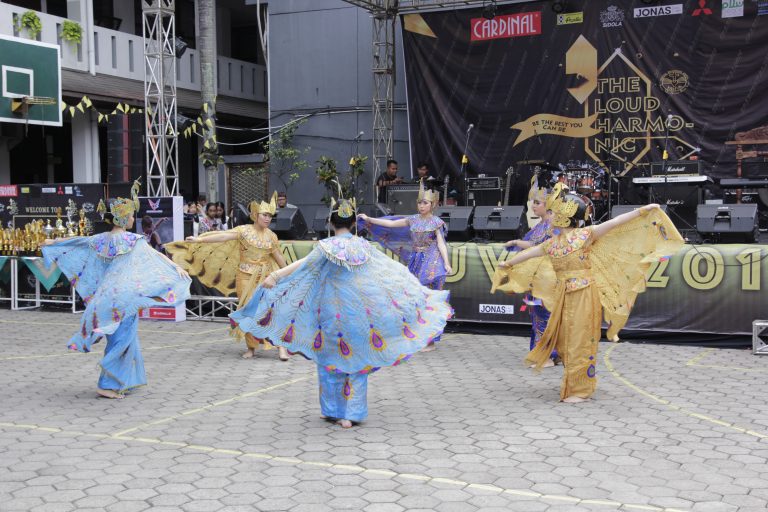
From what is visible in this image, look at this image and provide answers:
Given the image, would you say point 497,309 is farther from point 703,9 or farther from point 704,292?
point 703,9

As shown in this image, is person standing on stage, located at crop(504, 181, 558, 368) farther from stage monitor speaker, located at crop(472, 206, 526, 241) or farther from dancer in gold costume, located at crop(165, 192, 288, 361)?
stage monitor speaker, located at crop(472, 206, 526, 241)

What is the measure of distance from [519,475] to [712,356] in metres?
4.73

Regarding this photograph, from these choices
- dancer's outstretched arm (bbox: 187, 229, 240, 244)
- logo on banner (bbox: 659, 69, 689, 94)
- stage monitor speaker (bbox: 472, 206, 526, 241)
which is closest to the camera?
dancer's outstretched arm (bbox: 187, 229, 240, 244)

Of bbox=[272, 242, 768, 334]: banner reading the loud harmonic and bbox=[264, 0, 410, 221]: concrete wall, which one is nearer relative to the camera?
bbox=[272, 242, 768, 334]: banner reading the loud harmonic

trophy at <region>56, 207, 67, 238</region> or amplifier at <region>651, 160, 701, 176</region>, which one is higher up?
amplifier at <region>651, 160, 701, 176</region>

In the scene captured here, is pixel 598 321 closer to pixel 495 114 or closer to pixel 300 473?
pixel 300 473

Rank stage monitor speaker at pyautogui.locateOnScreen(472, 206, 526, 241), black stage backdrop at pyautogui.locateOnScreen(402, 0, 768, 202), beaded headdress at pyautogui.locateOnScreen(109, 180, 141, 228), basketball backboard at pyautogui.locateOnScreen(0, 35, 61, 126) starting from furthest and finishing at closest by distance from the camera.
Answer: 1. basketball backboard at pyautogui.locateOnScreen(0, 35, 61, 126)
2. black stage backdrop at pyautogui.locateOnScreen(402, 0, 768, 202)
3. stage monitor speaker at pyautogui.locateOnScreen(472, 206, 526, 241)
4. beaded headdress at pyautogui.locateOnScreen(109, 180, 141, 228)

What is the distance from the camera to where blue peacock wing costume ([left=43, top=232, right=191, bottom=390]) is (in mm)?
6414

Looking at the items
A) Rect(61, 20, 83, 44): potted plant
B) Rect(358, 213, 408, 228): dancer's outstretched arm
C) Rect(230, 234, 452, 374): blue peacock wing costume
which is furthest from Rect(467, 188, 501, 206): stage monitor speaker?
Rect(61, 20, 83, 44): potted plant

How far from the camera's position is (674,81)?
1513cm

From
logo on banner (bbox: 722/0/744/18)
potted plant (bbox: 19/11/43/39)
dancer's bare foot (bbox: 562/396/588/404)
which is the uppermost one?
potted plant (bbox: 19/11/43/39)

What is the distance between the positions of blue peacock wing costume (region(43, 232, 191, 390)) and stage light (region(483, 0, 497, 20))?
10923mm

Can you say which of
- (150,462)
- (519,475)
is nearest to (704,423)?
(519,475)

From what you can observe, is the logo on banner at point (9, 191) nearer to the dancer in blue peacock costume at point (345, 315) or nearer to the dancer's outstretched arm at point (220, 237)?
the dancer's outstretched arm at point (220, 237)
